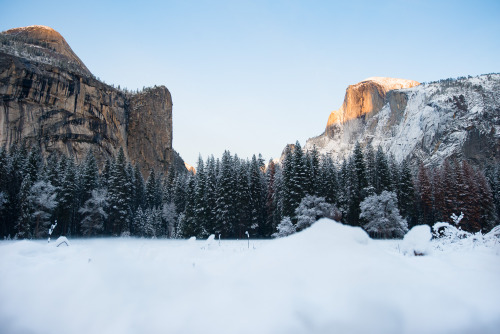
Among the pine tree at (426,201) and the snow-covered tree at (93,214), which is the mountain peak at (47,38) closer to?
the snow-covered tree at (93,214)

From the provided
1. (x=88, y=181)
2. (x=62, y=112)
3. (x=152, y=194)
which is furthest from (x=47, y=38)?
(x=88, y=181)

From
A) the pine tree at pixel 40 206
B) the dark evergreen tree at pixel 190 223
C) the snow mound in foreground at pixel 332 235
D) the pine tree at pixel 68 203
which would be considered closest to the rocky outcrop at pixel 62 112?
the pine tree at pixel 68 203

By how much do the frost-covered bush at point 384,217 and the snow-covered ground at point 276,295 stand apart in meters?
28.6

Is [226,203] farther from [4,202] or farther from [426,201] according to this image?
[426,201]

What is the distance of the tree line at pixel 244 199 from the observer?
31.0 metres

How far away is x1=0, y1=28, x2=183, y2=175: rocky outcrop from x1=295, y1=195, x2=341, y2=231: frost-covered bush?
72.1 m

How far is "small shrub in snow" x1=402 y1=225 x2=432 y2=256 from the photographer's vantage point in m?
5.52

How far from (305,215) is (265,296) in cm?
2589

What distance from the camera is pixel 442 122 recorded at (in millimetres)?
115875

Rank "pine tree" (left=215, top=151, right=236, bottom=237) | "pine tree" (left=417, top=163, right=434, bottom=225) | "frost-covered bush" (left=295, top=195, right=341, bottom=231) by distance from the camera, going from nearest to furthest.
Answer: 1. "frost-covered bush" (left=295, top=195, right=341, bottom=231)
2. "pine tree" (left=215, top=151, right=236, bottom=237)
3. "pine tree" (left=417, top=163, right=434, bottom=225)

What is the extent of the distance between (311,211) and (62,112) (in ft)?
280

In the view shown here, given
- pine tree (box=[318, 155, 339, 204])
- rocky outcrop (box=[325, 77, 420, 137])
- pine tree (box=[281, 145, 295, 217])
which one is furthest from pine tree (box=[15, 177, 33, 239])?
rocky outcrop (box=[325, 77, 420, 137])

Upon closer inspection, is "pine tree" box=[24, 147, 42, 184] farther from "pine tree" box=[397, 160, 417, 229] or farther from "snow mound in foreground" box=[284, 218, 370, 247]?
"pine tree" box=[397, 160, 417, 229]

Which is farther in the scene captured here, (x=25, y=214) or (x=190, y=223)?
(x=190, y=223)
